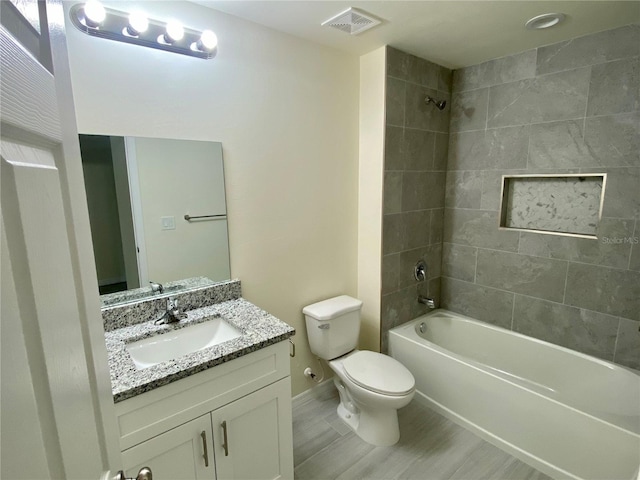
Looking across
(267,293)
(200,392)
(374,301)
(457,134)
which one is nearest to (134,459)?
(200,392)

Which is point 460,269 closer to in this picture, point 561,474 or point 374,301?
point 374,301

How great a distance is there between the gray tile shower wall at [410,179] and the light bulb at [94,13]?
160 cm

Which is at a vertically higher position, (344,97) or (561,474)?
(344,97)

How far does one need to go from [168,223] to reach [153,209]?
99mm

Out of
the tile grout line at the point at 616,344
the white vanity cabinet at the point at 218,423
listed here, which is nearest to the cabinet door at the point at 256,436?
the white vanity cabinet at the point at 218,423

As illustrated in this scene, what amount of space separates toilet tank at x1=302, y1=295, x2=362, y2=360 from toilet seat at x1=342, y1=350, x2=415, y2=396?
109mm

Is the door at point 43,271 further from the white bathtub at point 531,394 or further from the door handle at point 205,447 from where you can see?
the white bathtub at point 531,394

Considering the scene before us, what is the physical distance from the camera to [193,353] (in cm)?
131

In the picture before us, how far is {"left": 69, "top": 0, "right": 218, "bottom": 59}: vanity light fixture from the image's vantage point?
4.27ft

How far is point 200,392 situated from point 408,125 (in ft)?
6.92

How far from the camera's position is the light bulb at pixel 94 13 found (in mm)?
1282

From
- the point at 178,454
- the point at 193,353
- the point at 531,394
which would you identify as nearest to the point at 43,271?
the point at 193,353

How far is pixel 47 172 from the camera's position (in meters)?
0.45
